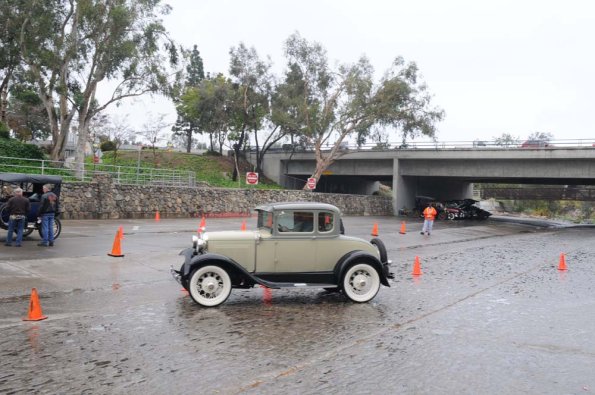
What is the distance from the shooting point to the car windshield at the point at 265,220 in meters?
8.30

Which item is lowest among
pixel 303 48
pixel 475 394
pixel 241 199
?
pixel 475 394

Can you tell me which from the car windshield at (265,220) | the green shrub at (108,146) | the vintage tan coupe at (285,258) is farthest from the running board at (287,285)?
the green shrub at (108,146)

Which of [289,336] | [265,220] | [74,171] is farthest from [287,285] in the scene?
[74,171]

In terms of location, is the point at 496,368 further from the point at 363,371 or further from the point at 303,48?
the point at 303,48

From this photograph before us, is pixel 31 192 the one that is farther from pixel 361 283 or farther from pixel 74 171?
pixel 74 171

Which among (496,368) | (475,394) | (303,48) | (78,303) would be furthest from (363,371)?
(303,48)

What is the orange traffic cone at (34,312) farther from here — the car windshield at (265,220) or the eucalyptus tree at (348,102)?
the eucalyptus tree at (348,102)

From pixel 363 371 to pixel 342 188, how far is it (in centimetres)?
5440

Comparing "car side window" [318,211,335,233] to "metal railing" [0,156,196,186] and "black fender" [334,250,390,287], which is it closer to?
"black fender" [334,250,390,287]

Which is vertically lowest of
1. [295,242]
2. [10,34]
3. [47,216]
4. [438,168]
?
[295,242]

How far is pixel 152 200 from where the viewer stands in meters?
26.7

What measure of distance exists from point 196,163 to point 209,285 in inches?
1818

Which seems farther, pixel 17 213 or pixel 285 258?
pixel 17 213

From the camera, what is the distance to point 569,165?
127ft
